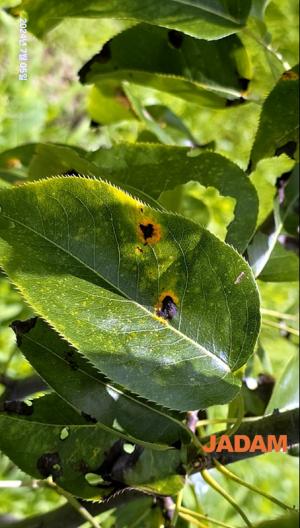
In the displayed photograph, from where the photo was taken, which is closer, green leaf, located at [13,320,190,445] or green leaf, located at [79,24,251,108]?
green leaf, located at [13,320,190,445]

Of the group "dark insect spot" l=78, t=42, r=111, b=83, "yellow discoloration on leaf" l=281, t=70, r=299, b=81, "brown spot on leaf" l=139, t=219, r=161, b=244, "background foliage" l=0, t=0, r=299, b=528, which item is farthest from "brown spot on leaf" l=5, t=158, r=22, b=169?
"brown spot on leaf" l=139, t=219, r=161, b=244

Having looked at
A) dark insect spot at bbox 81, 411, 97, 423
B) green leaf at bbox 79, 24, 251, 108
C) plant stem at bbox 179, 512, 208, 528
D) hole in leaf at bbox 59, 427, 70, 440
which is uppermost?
green leaf at bbox 79, 24, 251, 108

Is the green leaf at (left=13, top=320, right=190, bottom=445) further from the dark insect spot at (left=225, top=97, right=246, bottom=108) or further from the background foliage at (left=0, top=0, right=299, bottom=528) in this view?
the dark insect spot at (left=225, top=97, right=246, bottom=108)

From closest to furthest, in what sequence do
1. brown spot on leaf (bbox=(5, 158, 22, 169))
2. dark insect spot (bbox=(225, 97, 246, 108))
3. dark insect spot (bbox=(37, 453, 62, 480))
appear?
1. dark insect spot (bbox=(37, 453, 62, 480))
2. dark insect spot (bbox=(225, 97, 246, 108))
3. brown spot on leaf (bbox=(5, 158, 22, 169))

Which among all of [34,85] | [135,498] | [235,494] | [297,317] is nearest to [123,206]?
[135,498]

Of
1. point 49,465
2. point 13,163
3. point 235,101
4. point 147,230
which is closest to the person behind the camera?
point 147,230

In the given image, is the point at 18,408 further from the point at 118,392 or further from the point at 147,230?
the point at 147,230

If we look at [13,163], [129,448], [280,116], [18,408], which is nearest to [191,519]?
[129,448]
